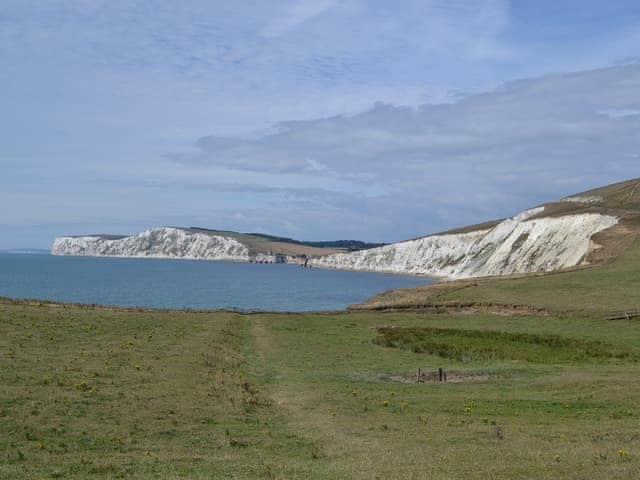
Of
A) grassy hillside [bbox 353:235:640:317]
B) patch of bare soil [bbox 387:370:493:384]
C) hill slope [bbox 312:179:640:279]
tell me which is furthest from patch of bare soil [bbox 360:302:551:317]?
patch of bare soil [bbox 387:370:493:384]

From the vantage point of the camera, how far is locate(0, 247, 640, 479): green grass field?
15.6 m

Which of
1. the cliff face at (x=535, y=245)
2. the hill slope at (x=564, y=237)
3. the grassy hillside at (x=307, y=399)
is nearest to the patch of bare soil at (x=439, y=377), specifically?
the grassy hillside at (x=307, y=399)

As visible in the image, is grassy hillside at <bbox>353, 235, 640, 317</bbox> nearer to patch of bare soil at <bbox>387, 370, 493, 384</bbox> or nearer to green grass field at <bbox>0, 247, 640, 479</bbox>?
green grass field at <bbox>0, 247, 640, 479</bbox>

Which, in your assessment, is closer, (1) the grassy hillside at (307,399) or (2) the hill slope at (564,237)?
(1) the grassy hillside at (307,399)

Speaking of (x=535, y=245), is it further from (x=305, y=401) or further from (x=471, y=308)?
(x=305, y=401)

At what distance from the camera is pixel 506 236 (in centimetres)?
14588

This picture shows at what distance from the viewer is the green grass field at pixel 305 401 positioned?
15602 millimetres

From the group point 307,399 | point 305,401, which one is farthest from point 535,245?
point 305,401

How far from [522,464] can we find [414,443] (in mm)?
3440

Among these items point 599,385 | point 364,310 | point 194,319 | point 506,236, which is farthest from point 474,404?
point 506,236

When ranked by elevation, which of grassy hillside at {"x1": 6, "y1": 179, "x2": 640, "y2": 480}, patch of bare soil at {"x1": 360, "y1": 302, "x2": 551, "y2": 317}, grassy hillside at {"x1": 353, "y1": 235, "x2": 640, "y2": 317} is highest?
grassy hillside at {"x1": 353, "y1": 235, "x2": 640, "y2": 317}

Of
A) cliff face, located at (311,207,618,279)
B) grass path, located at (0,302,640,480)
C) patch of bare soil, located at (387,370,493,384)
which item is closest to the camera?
grass path, located at (0,302,640,480)

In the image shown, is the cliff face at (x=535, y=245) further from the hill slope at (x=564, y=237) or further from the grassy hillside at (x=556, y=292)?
the grassy hillside at (x=556, y=292)

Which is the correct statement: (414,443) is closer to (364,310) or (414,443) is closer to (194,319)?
(194,319)
